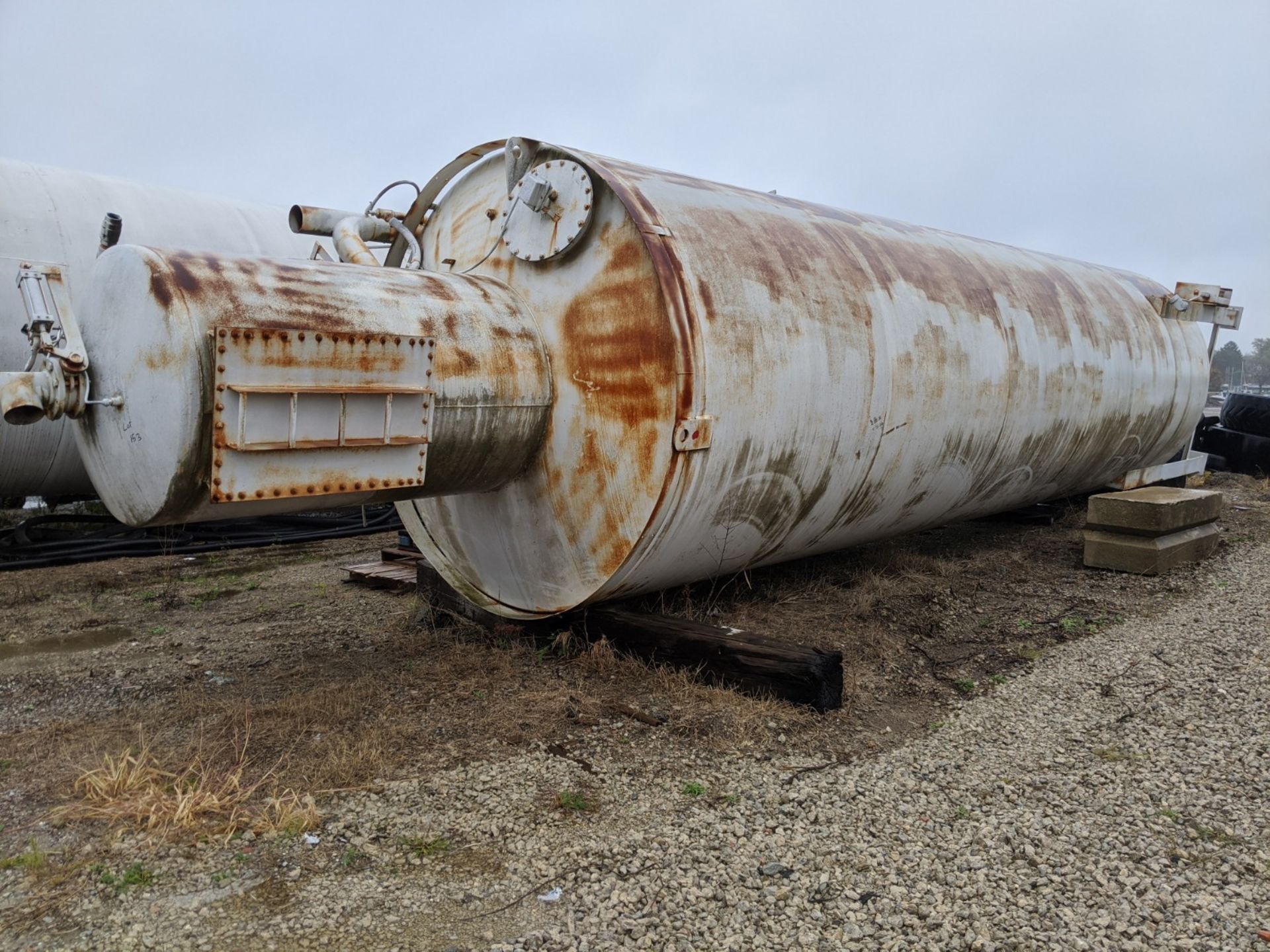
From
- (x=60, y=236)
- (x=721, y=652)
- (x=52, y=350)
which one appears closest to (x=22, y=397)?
(x=52, y=350)

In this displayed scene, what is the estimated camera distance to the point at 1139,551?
6.34 m

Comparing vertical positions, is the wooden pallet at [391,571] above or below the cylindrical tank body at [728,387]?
below

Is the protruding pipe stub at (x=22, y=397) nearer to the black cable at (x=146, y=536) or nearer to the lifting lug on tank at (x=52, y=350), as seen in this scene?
the lifting lug on tank at (x=52, y=350)

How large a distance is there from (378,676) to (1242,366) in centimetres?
8550

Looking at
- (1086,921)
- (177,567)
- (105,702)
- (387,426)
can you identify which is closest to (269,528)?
(177,567)

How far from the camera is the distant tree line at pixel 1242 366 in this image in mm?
70312

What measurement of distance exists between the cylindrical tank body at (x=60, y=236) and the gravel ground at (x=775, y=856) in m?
4.79

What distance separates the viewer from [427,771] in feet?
10.8

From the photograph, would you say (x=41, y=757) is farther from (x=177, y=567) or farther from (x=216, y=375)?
(x=177, y=567)

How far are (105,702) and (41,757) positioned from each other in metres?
0.68

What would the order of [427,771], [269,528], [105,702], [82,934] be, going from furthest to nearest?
[269,528] → [105,702] → [427,771] → [82,934]

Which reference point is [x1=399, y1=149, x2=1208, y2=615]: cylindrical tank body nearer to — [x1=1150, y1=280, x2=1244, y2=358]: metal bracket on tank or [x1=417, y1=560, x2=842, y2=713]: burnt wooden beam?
[x1=417, y1=560, x2=842, y2=713]: burnt wooden beam

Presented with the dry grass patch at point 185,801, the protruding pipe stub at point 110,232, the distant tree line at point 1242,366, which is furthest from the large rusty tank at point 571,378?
the distant tree line at point 1242,366

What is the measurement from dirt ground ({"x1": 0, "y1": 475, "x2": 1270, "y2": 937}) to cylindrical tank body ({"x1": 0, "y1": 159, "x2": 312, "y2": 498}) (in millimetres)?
753
